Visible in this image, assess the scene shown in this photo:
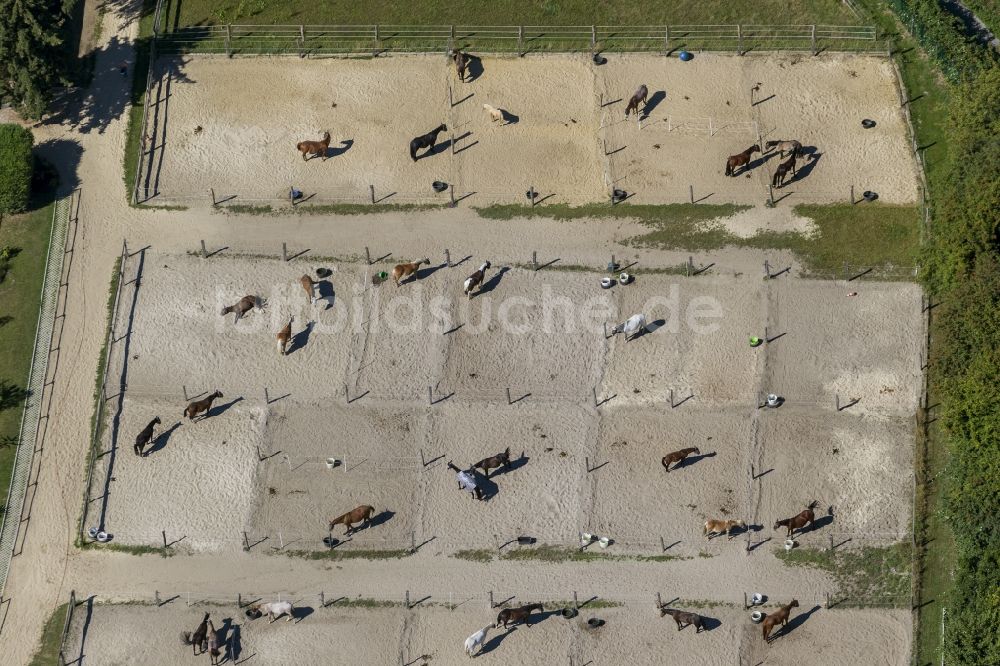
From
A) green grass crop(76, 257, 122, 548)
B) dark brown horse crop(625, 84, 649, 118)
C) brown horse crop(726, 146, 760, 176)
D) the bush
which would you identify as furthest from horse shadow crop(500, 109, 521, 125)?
the bush

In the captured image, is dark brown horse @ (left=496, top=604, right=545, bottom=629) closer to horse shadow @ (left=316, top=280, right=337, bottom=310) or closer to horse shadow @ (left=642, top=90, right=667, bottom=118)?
horse shadow @ (left=316, top=280, right=337, bottom=310)

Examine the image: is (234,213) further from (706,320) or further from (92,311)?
(706,320)

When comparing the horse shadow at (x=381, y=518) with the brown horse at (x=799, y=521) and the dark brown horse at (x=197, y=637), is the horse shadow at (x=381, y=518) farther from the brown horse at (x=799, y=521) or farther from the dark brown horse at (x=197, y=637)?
the brown horse at (x=799, y=521)

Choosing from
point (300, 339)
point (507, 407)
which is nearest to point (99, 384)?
point (300, 339)

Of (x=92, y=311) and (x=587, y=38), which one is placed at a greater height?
(x=587, y=38)

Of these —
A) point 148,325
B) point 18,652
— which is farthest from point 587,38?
point 18,652
